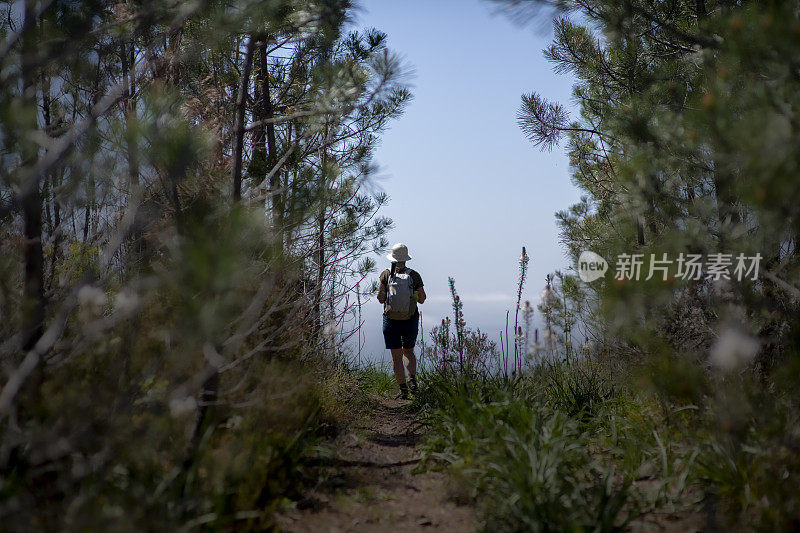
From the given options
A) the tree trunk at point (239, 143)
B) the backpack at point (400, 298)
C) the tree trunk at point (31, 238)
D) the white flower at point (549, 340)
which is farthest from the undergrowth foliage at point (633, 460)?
the tree trunk at point (31, 238)

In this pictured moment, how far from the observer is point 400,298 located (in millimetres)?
6484

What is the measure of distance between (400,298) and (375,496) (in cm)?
315

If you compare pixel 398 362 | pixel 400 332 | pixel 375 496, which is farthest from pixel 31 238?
pixel 398 362

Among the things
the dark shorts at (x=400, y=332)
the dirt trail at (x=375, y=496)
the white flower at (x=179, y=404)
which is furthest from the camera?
the dark shorts at (x=400, y=332)

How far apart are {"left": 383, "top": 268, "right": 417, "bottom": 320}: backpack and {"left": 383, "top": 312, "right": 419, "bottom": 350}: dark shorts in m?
0.10

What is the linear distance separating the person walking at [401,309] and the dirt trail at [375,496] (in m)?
1.90

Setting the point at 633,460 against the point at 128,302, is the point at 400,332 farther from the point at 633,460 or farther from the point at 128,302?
the point at 128,302

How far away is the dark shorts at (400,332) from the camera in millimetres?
6621

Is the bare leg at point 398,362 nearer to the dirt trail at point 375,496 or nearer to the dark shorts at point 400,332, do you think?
the dark shorts at point 400,332

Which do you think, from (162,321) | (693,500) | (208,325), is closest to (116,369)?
(162,321)

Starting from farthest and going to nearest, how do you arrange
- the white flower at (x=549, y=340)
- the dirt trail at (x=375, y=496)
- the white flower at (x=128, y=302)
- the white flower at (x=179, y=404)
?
the white flower at (x=549, y=340)
the dirt trail at (x=375, y=496)
the white flower at (x=179, y=404)
the white flower at (x=128, y=302)

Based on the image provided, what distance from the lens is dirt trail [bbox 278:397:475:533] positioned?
10.2 feet

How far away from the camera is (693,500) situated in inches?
119

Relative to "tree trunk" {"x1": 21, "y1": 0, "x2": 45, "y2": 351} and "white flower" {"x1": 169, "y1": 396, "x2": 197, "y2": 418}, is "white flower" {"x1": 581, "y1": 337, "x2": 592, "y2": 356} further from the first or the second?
"tree trunk" {"x1": 21, "y1": 0, "x2": 45, "y2": 351}
